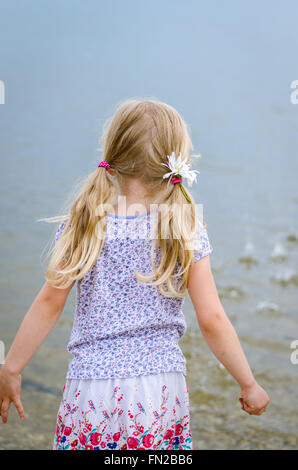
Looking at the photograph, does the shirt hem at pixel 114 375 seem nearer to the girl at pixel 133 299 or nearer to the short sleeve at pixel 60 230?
the girl at pixel 133 299

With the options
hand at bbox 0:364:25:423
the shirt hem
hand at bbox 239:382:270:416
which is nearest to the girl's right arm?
hand at bbox 239:382:270:416

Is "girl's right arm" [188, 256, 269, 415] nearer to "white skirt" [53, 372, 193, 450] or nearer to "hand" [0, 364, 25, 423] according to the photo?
"white skirt" [53, 372, 193, 450]

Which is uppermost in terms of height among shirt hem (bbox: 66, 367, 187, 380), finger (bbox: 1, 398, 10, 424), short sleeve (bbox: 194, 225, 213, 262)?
short sleeve (bbox: 194, 225, 213, 262)

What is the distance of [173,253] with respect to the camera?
1645 millimetres

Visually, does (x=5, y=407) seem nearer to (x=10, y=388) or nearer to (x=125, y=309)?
(x=10, y=388)

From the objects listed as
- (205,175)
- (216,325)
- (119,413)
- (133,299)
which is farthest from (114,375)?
(205,175)

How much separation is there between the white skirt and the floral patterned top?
44 mm

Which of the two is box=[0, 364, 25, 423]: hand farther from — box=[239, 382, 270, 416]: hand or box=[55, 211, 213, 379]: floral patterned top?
box=[239, 382, 270, 416]: hand

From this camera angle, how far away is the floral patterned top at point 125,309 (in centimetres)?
164

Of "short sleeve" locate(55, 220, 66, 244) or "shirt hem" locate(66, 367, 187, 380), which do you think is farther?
"short sleeve" locate(55, 220, 66, 244)

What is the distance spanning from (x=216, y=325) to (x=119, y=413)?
0.36m

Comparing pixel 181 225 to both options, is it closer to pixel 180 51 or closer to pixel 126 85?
pixel 126 85

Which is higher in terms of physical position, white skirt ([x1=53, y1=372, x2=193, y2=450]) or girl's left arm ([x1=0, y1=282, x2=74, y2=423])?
girl's left arm ([x1=0, y1=282, x2=74, y2=423])

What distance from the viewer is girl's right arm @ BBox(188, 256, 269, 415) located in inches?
64.8
